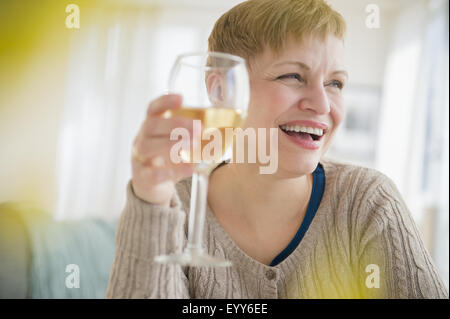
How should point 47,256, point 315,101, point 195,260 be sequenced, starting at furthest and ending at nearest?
point 47,256 → point 315,101 → point 195,260

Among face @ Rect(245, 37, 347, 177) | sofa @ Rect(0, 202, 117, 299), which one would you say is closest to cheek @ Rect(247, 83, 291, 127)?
face @ Rect(245, 37, 347, 177)

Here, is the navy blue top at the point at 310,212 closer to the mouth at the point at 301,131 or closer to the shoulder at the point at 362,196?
the shoulder at the point at 362,196

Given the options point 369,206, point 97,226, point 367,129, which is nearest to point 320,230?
point 369,206

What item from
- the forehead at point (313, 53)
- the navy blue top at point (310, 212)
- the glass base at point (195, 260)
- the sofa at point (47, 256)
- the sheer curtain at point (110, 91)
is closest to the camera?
the glass base at point (195, 260)

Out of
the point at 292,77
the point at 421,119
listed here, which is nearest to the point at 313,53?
the point at 292,77

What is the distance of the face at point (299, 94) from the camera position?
0.89 meters

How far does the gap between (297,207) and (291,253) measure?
14cm

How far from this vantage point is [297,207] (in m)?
1.09

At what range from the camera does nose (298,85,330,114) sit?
884 millimetres

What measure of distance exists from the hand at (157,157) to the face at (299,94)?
345 millimetres

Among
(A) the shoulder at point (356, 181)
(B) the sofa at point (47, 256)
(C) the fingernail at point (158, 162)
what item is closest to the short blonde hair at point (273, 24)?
(A) the shoulder at point (356, 181)

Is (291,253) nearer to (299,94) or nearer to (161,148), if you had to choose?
(299,94)

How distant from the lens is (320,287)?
1.01 metres
